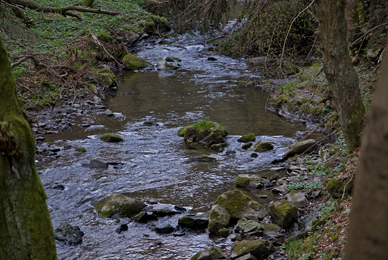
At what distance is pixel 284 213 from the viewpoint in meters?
6.28

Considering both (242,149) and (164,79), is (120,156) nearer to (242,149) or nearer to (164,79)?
(242,149)

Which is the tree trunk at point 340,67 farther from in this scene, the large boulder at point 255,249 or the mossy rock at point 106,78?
the mossy rock at point 106,78

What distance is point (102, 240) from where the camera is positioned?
246 inches

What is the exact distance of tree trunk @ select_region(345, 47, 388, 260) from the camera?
1357mm

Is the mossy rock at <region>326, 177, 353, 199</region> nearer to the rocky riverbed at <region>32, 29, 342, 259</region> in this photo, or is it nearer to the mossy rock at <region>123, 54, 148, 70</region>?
the rocky riverbed at <region>32, 29, 342, 259</region>

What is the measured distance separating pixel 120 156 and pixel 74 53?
673cm

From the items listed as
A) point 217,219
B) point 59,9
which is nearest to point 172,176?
point 217,219

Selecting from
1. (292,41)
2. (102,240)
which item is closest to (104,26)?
(292,41)

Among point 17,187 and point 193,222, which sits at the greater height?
point 17,187

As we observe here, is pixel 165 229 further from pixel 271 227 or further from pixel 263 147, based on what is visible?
pixel 263 147

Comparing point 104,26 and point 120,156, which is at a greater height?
point 104,26

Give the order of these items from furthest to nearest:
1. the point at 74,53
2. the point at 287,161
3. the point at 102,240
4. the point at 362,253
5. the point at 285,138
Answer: the point at 74,53
the point at 285,138
the point at 287,161
the point at 102,240
the point at 362,253

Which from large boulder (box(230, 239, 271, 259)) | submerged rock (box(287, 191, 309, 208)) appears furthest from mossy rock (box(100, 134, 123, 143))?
large boulder (box(230, 239, 271, 259))

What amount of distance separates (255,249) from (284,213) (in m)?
1.05
